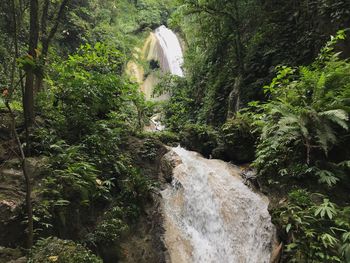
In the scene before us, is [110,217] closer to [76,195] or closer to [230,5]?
[76,195]

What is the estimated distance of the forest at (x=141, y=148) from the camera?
4.79 meters

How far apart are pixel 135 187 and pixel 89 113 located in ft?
6.82

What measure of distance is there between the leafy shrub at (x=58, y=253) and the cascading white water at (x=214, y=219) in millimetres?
2344

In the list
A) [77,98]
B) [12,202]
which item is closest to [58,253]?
[12,202]

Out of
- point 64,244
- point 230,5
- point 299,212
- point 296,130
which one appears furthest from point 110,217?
point 230,5

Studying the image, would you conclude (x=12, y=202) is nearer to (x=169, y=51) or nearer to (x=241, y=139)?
(x=241, y=139)

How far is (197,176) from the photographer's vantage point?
8.10 metres

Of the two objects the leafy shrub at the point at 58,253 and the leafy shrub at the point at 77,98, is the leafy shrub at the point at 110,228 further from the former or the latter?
the leafy shrub at the point at 77,98

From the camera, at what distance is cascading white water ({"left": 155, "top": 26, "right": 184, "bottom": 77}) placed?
23172mm

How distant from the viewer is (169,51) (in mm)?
24406

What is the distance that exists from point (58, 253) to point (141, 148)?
443cm

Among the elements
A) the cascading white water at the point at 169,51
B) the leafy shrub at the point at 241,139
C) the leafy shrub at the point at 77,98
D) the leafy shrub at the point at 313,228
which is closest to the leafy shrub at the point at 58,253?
the leafy shrub at the point at 313,228

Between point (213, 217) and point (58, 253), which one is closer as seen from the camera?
point (58, 253)

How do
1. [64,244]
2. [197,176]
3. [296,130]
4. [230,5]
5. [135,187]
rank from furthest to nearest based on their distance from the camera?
[230,5] → [197,176] → [135,187] → [296,130] → [64,244]
